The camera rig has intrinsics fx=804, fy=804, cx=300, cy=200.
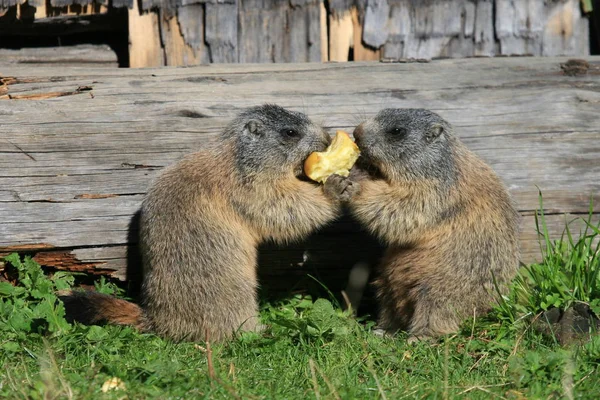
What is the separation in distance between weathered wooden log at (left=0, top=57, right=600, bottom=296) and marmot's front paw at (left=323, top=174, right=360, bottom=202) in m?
0.76

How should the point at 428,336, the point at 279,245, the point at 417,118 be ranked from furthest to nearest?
1. the point at 279,245
2. the point at 417,118
3. the point at 428,336

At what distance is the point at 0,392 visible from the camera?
4621 millimetres

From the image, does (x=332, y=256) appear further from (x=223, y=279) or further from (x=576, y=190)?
(x=576, y=190)

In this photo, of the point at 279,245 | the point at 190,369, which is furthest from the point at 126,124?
the point at 190,369

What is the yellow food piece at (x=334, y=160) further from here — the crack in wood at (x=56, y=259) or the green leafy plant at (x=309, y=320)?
the crack in wood at (x=56, y=259)

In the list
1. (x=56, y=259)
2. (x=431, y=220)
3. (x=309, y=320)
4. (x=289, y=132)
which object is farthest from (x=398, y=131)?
(x=56, y=259)

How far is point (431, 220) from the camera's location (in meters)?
6.60

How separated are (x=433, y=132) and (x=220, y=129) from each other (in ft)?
6.33

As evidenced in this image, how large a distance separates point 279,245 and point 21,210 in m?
2.25

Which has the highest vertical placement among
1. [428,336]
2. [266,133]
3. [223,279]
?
[266,133]

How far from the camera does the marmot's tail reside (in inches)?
245

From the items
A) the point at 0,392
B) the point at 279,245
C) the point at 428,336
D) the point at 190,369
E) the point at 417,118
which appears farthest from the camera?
the point at 279,245

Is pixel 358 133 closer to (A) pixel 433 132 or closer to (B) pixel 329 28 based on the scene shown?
(A) pixel 433 132

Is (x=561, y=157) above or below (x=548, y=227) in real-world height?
above
